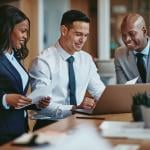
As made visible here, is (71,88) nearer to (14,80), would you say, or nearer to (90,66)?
(90,66)

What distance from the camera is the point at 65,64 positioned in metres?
2.85

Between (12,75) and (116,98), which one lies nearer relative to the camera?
(116,98)

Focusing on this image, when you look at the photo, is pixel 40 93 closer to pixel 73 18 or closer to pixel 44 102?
pixel 44 102

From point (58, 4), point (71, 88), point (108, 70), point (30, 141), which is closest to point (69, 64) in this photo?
point (71, 88)

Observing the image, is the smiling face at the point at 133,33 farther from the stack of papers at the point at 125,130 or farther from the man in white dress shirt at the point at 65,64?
the stack of papers at the point at 125,130

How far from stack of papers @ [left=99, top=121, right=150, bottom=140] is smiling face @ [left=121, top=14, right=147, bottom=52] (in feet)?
4.02

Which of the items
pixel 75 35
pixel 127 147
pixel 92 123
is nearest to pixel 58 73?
pixel 75 35

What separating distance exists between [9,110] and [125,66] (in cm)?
104

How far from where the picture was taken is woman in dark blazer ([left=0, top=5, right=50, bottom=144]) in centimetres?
234

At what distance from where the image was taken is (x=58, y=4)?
706cm

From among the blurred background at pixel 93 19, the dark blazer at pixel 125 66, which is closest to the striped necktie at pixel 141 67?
the dark blazer at pixel 125 66

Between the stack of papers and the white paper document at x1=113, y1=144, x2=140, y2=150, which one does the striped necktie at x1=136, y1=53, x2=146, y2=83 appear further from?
the white paper document at x1=113, y1=144, x2=140, y2=150

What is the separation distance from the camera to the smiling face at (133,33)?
9.61 ft

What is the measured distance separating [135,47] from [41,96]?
3.56 ft
